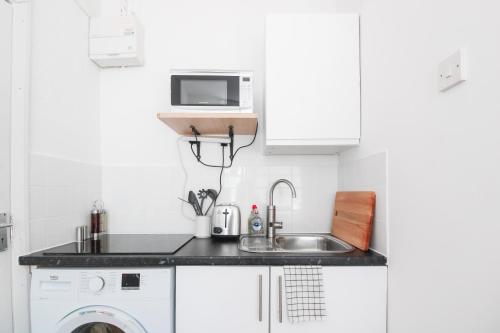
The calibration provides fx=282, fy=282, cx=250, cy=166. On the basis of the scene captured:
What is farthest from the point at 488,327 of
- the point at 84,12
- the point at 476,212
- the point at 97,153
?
the point at 84,12

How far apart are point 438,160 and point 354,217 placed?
2.15 feet

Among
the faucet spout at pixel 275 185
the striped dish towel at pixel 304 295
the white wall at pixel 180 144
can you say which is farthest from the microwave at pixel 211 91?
the striped dish towel at pixel 304 295

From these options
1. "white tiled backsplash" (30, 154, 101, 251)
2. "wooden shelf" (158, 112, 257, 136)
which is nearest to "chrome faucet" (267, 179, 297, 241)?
"wooden shelf" (158, 112, 257, 136)

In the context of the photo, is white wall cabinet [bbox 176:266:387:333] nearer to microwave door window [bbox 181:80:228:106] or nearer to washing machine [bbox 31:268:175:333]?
washing machine [bbox 31:268:175:333]

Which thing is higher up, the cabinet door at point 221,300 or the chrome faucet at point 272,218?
the chrome faucet at point 272,218

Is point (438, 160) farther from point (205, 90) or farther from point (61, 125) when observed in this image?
point (61, 125)

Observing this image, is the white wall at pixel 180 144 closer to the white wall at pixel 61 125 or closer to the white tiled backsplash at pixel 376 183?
the white wall at pixel 61 125

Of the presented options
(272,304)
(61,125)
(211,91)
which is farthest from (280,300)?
(61,125)

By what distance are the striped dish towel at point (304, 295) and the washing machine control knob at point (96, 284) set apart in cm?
79

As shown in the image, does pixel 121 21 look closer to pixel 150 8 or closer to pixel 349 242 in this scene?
pixel 150 8

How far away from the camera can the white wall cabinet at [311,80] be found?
1484mm

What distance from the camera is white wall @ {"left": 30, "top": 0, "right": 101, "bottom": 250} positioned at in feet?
4.40

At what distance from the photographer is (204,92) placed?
1487mm

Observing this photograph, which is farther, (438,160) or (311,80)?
(311,80)
